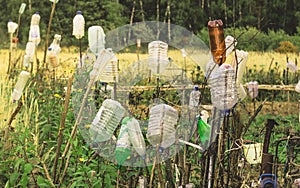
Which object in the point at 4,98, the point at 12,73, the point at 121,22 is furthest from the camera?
the point at 121,22

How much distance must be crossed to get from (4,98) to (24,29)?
15798 millimetres

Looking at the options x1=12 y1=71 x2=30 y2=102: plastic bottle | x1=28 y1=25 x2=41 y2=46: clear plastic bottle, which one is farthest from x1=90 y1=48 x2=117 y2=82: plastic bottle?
x1=28 y1=25 x2=41 y2=46: clear plastic bottle

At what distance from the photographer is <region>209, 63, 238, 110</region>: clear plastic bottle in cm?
169

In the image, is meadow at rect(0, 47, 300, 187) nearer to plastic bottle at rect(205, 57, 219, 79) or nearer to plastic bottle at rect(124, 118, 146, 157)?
plastic bottle at rect(124, 118, 146, 157)

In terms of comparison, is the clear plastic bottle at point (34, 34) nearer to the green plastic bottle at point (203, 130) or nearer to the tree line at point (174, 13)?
the green plastic bottle at point (203, 130)

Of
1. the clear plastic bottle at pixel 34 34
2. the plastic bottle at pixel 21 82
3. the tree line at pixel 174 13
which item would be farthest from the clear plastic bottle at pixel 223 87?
the tree line at pixel 174 13

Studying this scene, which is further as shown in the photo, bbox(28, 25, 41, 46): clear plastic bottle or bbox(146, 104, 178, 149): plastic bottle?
bbox(28, 25, 41, 46): clear plastic bottle

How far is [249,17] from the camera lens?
65.0 ft

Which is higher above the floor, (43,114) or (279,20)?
(279,20)

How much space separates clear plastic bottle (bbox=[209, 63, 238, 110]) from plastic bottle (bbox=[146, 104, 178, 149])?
185 millimetres

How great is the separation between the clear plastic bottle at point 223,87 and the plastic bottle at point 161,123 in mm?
185

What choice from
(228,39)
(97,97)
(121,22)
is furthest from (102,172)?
(121,22)

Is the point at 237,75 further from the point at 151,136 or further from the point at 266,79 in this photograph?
the point at 266,79

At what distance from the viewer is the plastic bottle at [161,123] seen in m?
1.56
